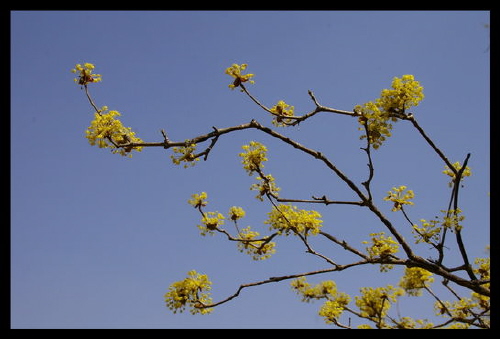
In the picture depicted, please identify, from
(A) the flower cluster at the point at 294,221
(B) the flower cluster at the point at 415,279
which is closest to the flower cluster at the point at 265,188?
(A) the flower cluster at the point at 294,221

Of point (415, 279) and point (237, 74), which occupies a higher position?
point (237, 74)

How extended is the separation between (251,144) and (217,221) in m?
1.24

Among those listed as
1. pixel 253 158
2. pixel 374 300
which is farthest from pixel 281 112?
pixel 374 300

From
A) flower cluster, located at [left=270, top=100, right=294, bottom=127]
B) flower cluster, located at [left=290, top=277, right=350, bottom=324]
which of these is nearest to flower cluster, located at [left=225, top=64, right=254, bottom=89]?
flower cluster, located at [left=270, top=100, right=294, bottom=127]

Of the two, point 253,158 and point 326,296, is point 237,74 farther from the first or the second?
point 326,296

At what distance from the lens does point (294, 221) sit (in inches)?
244

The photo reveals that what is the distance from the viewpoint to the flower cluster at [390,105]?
5.77 meters

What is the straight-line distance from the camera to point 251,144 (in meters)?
6.76

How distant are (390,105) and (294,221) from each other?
195cm

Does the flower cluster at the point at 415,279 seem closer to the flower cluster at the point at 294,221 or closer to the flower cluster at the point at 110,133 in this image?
the flower cluster at the point at 294,221
